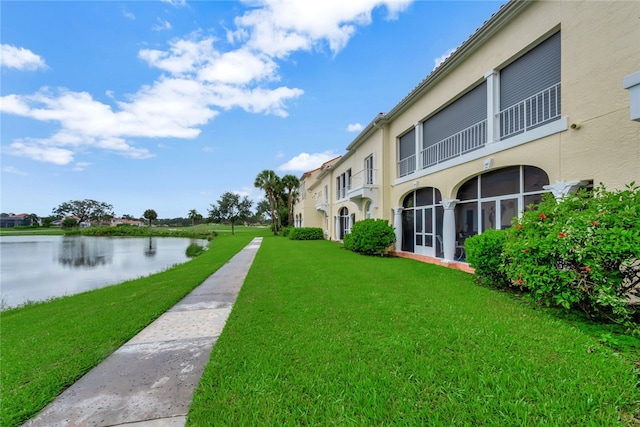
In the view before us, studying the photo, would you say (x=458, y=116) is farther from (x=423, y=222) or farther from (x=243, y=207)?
(x=243, y=207)

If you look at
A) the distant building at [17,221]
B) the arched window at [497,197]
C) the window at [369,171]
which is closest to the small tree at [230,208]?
the window at [369,171]

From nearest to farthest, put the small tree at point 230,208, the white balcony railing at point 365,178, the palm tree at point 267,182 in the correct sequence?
1. the white balcony railing at point 365,178
2. the palm tree at point 267,182
3. the small tree at point 230,208

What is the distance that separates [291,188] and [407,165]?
101 feet

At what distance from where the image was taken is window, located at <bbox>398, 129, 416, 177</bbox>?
12.9 m

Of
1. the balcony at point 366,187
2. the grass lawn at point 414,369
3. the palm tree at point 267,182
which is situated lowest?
the grass lawn at point 414,369

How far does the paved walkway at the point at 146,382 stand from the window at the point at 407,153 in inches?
426

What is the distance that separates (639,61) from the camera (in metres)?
5.00

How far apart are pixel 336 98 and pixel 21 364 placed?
916 inches

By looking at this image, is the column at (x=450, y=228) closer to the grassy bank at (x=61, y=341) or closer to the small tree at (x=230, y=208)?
the grassy bank at (x=61, y=341)

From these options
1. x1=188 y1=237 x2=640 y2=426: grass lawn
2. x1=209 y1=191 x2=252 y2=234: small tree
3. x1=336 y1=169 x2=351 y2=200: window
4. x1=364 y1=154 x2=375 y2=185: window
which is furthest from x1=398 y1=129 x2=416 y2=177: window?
x1=209 y1=191 x2=252 y2=234: small tree

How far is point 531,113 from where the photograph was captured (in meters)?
7.35

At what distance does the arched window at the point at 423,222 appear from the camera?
1128 centimetres

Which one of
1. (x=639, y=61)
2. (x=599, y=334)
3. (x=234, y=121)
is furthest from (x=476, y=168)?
(x=234, y=121)

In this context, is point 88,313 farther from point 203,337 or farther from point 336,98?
point 336,98
